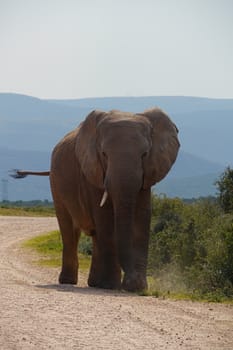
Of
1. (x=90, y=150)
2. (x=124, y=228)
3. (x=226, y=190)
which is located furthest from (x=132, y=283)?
(x=226, y=190)

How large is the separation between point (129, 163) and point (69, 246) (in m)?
5.38

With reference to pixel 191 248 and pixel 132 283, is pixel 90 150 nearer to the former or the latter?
pixel 132 283

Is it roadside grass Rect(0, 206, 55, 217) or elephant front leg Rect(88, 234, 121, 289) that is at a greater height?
elephant front leg Rect(88, 234, 121, 289)

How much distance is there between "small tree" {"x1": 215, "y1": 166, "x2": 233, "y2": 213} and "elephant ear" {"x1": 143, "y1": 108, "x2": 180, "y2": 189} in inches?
183

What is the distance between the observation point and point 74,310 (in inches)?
554

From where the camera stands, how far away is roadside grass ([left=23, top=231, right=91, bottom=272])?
28473mm

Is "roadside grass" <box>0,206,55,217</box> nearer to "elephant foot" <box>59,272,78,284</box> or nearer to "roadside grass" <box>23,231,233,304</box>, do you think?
"roadside grass" <box>23,231,233,304</box>

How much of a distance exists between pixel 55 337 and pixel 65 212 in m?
11.7

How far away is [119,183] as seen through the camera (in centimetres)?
1816

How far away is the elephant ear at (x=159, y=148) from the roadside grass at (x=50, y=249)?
7260 millimetres

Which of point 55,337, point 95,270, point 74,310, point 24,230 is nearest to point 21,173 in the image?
point 95,270

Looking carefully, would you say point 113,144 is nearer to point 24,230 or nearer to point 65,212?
point 65,212

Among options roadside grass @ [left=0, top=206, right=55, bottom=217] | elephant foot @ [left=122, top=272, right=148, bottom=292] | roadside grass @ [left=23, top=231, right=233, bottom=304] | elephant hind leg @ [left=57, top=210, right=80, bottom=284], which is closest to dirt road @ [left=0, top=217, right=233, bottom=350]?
elephant foot @ [left=122, top=272, right=148, bottom=292]

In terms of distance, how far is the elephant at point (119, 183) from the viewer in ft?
59.9
